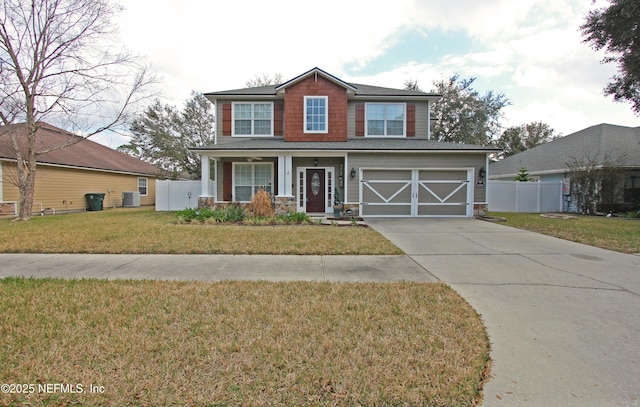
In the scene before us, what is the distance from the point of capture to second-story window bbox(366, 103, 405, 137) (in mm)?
15273

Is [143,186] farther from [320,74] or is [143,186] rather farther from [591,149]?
[591,149]

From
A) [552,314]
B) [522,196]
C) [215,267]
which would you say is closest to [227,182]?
[215,267]

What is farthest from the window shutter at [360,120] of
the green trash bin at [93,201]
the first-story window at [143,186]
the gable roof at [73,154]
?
the first-story window at [143,186]

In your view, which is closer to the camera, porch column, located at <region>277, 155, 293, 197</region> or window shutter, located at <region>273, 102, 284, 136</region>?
porch column, located at <region>277, 155, 293, 197</region>

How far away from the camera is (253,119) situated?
599 inches

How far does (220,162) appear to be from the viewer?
48.2ft

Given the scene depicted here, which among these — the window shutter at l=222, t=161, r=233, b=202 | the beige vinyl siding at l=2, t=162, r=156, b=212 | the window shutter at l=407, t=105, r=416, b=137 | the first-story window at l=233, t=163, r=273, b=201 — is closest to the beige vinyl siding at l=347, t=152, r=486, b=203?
the window shutter at l=407, t=105, r=416, b=137

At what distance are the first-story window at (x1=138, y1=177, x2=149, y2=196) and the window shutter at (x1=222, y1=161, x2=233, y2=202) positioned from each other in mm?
12746

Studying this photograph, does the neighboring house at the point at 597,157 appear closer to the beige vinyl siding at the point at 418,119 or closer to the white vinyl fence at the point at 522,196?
the white vinyl fence at the point at 522,196

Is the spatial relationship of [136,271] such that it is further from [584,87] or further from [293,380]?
[584,87]

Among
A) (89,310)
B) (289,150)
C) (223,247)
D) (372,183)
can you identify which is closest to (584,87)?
(372,183)

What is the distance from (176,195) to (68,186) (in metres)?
5.83

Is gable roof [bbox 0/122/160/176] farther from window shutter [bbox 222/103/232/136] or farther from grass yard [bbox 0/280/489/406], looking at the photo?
grass yard [bbox 0/280/489/406]

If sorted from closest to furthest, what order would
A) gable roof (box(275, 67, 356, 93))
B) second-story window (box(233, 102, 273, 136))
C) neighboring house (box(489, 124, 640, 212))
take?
gable roof (box(275, 67, 356, 93)) < second-story window (box(233, 102, 273, 136)) < neighboring house (box(489, 124, 640, 212))
